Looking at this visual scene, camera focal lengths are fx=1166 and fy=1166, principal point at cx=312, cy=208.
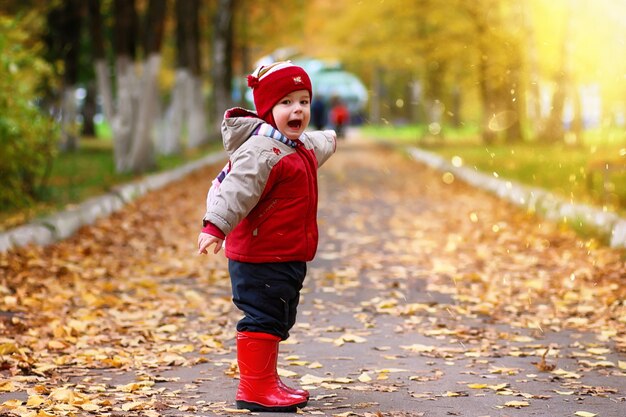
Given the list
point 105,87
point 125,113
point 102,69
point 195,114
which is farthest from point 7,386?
point 195,114

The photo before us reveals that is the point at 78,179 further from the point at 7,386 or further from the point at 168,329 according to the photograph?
the point at 7,386

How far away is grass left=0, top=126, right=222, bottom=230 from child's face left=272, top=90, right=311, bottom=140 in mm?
7238

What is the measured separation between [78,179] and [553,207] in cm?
983

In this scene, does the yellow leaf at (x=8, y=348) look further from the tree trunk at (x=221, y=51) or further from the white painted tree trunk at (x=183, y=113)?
the tree trunk at (x=221, y=51)

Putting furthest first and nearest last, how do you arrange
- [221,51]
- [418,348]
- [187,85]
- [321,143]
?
[221,51] → [187,85] → [418,348] → [321,143]

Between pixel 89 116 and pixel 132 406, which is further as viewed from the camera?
pixel 89 116

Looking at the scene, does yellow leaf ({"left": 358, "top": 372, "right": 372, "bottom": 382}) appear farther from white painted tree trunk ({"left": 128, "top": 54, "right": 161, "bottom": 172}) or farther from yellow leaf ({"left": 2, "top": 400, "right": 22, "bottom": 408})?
white painted tree trunk ({"left": 128, "top": 54, "right": 161, "bottom": 172})

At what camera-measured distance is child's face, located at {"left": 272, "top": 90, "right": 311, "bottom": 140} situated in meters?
5.89

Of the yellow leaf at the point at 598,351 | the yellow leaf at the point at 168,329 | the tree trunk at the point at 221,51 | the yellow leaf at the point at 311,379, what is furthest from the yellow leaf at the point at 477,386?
the tree trunk at the point at 221,51

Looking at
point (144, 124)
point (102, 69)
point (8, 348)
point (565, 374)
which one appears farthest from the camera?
point (102, 69)

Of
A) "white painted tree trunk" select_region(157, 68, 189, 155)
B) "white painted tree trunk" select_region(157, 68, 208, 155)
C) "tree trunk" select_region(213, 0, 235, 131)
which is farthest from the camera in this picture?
"tree trunk" select_region(213, 0, 235, 131)

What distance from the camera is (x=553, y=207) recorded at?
15.4 metres

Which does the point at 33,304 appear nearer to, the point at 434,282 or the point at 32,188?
the point at 434,282

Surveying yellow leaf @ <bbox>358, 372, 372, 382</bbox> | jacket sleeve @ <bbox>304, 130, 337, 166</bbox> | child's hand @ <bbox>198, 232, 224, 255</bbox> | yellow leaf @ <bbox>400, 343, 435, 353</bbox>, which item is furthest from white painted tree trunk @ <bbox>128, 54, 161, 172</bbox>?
child's hand @ <bbox>198, 232, 224, 255</bbox>
